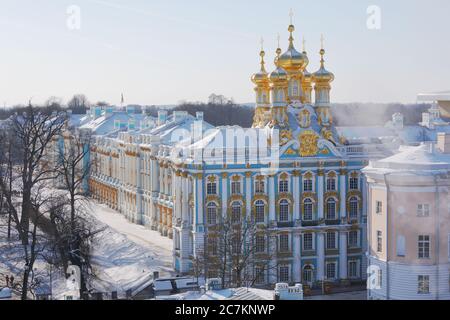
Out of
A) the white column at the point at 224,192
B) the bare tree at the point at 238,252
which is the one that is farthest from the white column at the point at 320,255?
the white column at the point at 224,192

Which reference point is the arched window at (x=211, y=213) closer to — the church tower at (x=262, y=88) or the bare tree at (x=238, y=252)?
the bare tree at (x=238, y=252)

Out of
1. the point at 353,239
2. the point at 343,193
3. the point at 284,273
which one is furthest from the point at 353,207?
the point at 284,273

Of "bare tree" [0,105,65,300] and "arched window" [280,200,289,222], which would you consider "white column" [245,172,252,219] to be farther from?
"bare tree" [0,105,65,300]

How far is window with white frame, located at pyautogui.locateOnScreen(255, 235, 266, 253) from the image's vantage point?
783 inches

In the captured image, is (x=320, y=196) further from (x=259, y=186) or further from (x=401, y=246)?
(x=401, y=246)

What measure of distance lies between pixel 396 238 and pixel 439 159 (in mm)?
1867

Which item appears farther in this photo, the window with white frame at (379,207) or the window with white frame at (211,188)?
the window with white frame at (211,188)

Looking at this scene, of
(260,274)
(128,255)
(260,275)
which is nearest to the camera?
(260,274)

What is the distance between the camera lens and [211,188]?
20250 mm

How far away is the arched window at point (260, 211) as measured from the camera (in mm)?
20438

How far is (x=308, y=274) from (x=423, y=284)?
20.8 ft

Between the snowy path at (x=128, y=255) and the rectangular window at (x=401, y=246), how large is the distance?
259 inches

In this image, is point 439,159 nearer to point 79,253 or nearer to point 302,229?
point 302,229

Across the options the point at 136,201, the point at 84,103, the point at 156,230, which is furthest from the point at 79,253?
the point at 84,103
